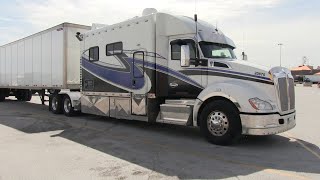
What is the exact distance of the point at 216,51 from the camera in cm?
1113

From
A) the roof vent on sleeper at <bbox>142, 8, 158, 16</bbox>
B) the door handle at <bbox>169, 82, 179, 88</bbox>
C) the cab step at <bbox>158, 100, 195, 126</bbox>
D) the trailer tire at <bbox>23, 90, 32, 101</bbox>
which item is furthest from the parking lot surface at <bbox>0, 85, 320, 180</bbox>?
the trailer tire at <bbox>23, 90, 32, 101</bbox>

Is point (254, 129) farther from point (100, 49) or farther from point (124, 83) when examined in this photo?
point (100, 49)

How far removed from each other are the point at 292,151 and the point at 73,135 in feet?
19.8

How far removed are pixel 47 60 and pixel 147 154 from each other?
11.3 metres

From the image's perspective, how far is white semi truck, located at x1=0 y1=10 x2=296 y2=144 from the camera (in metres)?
9.69

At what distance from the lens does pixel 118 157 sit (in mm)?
8672

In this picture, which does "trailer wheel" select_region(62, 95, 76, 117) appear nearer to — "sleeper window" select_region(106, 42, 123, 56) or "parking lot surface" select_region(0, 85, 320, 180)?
"parking lot surface" select_region(0, 85, 320, 180)

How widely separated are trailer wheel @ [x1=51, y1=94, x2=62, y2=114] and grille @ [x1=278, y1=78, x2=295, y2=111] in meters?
10.9

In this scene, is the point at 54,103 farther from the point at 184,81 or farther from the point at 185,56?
the point at 185,56

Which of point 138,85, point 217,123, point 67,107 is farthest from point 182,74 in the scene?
point 67,107

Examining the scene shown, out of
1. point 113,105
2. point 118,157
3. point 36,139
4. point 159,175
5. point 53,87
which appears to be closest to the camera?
Result: point 159,175

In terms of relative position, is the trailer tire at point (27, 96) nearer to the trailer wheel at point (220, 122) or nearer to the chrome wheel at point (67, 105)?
the chrome wheel at point (67, 105)

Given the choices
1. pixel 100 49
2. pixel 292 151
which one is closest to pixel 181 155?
pixel 292 151

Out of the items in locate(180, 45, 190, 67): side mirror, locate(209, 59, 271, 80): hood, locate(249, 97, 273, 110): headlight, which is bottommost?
locate(249, 97, 273, 110): headlight
